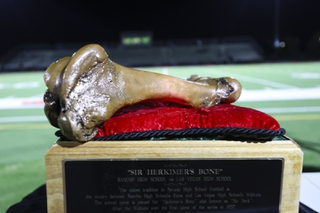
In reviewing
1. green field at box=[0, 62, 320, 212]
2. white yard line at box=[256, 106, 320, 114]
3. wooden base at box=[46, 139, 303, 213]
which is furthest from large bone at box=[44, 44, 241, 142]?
white yard line at box=[256, 106, 320, 114]

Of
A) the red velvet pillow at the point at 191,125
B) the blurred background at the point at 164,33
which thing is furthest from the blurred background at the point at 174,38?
Answer: the red velvet pillow at the point at 191,125

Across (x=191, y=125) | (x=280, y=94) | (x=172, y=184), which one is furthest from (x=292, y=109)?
(x=172, y=184)

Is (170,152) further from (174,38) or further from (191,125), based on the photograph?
(174,38)

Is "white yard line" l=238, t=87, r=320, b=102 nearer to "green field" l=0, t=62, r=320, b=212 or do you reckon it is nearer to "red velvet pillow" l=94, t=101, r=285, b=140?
"green field" l=0, t=62, r=320, b=212

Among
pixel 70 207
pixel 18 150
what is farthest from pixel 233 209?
pixel 18 150

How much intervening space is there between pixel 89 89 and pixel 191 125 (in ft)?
1.55

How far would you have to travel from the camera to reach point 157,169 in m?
1.25

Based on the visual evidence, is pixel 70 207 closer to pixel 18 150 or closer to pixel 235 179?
pixel 235 179

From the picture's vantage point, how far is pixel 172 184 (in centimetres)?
126

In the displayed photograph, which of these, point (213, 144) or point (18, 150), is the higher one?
point (213, 144)

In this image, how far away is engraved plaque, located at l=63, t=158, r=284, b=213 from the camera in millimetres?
1246

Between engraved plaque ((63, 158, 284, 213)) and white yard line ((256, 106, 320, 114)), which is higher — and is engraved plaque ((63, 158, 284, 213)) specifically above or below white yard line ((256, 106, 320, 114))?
above

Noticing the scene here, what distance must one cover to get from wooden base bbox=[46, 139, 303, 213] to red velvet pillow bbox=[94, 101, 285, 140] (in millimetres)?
49

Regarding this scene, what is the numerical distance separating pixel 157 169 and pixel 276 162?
491 mm
